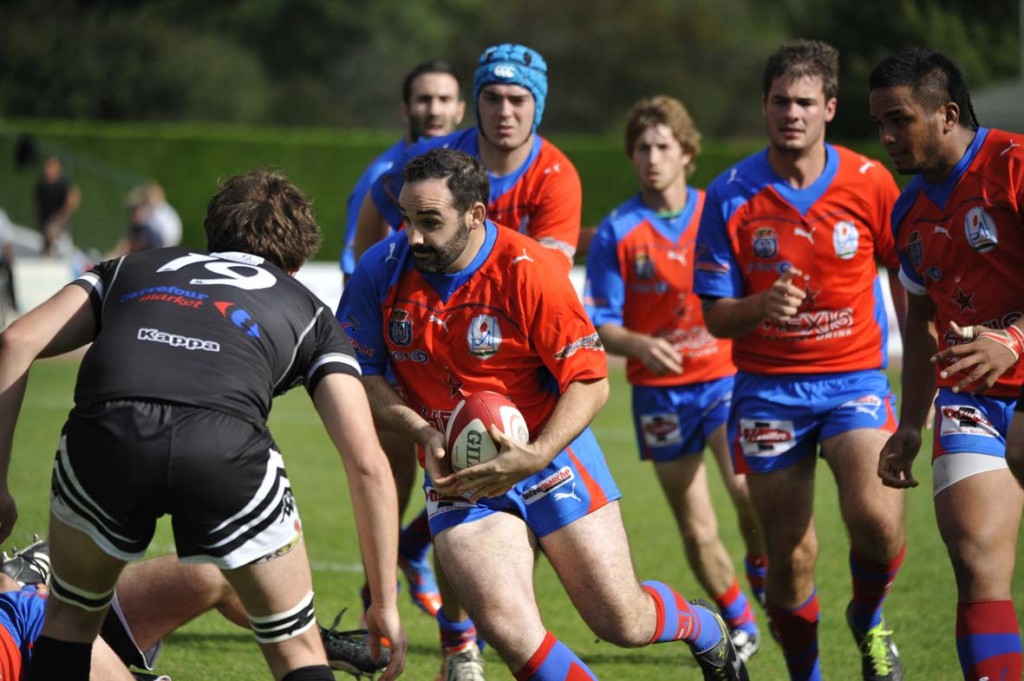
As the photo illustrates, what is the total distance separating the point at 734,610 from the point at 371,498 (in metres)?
3.39

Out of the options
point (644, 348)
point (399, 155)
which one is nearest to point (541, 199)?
point (644, 348)

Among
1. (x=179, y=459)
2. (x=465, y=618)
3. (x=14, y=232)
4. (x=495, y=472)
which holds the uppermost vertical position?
(x=179, y=459)

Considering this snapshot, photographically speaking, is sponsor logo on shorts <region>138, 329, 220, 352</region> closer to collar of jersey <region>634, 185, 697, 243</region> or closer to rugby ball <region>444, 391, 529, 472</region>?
rugby ball <region>444, 391, 529, 472</region>

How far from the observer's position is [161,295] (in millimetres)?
3994

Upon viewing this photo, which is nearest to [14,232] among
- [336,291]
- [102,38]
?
[336,291]

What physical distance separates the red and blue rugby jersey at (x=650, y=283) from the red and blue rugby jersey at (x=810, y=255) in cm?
149

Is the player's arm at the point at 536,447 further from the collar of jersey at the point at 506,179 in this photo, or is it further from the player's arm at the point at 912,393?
the collar of jersey at the point at 506,179

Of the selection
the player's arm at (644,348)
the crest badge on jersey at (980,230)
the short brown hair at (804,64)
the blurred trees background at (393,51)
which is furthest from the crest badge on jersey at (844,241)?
the blurred trees background at (393,51)

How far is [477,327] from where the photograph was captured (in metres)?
4.96

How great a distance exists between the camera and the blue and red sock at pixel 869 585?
564cm

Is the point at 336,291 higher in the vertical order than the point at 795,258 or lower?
lower

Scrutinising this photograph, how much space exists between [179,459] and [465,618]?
2.43m

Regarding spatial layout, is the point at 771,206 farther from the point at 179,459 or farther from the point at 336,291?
the point at 336,291

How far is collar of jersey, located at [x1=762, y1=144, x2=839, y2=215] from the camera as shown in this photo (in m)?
5.91
